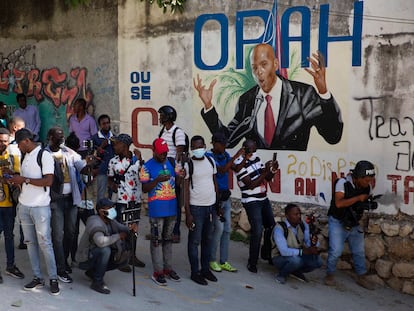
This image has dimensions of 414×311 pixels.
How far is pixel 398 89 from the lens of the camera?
8195 mm

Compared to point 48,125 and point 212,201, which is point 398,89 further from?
point 48,125

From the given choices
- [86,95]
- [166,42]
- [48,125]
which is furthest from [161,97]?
[48,125]

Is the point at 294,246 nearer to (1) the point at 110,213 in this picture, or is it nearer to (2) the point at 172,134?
(2) the point at 172,134

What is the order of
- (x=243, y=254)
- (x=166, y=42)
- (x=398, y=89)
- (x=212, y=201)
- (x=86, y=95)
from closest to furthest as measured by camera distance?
(x=212, y=201), (x=398, y=89), (x=243, y=254), (x=166, y=42), (x=86, y=95)

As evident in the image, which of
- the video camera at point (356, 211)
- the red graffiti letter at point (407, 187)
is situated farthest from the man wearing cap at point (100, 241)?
the red graffiti letter at point (407, 187)

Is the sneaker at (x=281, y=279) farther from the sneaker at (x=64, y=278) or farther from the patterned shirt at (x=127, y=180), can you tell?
the sneaker at (x=64, y=278)

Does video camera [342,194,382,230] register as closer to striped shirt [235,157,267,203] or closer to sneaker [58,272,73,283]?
striped shirt [235,157,267,203]

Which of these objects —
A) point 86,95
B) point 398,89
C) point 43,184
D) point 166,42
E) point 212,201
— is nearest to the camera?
point 43,184

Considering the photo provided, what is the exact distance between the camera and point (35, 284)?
21.6ft

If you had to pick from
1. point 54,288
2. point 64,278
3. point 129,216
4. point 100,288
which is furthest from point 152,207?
point 54,288

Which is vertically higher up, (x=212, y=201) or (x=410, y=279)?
(x=212, y=201)

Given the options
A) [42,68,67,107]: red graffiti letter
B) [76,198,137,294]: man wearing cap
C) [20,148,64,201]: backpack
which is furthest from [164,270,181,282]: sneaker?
[42,68,67,107]: red graffiti letter

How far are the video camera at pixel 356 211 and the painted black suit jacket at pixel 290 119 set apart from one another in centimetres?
116

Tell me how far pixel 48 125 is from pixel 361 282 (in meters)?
6.28
